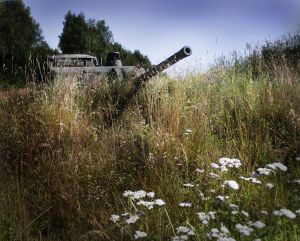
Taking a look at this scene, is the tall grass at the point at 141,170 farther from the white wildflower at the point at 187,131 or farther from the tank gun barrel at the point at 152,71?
Answer: the tank gun barrel at the point at 152,71

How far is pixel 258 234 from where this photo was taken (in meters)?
2.88

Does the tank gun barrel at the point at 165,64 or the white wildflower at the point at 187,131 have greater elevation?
the tank gun barrel at the point at 165,64

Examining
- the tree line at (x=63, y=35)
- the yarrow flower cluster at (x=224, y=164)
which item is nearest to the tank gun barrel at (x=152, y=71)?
the yarrow flower cluster at (x=224, y=164)

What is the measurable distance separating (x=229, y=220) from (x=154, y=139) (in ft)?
4.80

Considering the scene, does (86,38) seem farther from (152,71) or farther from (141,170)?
(141,170)

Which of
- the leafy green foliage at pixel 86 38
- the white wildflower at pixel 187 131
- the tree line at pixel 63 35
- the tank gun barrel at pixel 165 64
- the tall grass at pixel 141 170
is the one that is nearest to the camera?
the tall grass at pixel 141 170

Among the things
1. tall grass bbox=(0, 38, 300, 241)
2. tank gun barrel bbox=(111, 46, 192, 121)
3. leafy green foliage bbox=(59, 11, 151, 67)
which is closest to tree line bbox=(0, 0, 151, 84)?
leafy green foliage bbox=(59, 11, 151, 67)

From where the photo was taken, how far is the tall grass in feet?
10.9

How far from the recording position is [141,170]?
14.3 feet

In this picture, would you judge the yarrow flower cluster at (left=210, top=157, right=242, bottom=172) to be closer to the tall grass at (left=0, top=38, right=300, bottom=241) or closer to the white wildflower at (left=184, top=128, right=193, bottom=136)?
the tall grass at (left=0, top=38, right=300, bottom=241)

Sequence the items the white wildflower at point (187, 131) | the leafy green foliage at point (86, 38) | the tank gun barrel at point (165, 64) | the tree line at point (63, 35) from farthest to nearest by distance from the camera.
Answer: the leafy green foliage at point (86, 38) < the tree line at point (63, 35) < the tank gun barrel at point (165, 64) < the white wildflower at point (187, 131)

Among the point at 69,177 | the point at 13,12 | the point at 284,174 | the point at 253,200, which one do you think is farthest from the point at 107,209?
the point at 13,12

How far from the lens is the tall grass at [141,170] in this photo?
3318 mm

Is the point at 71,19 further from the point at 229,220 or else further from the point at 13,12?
the point at 229,220
